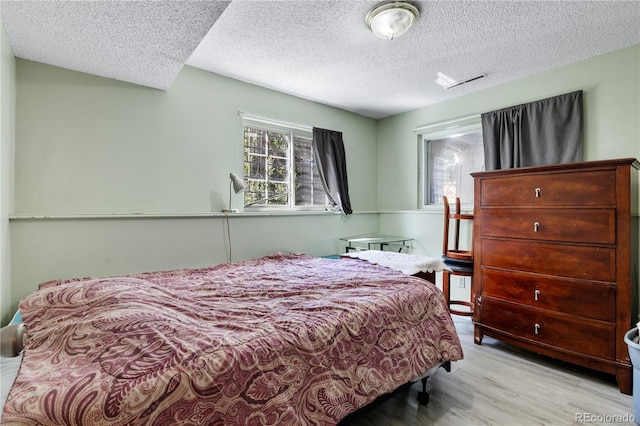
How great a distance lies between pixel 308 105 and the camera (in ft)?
11.5

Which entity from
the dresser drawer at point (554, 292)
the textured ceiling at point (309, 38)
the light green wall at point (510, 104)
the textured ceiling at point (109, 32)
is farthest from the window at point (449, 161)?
the textured ceiling at point (109, 32)

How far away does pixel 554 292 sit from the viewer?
2.11 m

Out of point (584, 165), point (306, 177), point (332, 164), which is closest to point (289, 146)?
point (306, 177)

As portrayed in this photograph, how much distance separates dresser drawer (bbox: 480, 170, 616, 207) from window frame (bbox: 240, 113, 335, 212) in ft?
6.07

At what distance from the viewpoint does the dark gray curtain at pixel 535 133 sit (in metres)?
2.60

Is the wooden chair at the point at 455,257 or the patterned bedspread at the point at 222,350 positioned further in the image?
the wooden chair at the point at 455,257

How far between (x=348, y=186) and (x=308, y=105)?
1130 millimetres

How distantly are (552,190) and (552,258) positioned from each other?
49cm

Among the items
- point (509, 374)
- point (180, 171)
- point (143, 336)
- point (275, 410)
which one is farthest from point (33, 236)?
point (509, 374)

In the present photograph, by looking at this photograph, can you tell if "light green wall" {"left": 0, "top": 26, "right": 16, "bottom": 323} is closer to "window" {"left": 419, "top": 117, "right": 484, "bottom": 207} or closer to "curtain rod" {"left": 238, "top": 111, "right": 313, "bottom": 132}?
"curtain rod" {"left": 238, "top": 111, "right": 313, "bottom": 132}

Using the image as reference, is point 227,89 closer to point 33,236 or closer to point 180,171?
point 180,171

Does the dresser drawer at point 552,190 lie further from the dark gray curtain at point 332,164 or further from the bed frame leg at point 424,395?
the dark gray curtain at point 332,164

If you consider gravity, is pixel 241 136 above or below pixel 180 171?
above

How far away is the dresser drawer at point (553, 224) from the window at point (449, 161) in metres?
1.06
